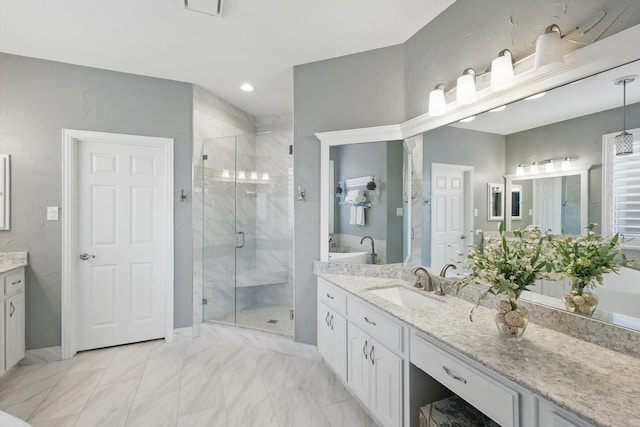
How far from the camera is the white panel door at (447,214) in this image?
1973mm

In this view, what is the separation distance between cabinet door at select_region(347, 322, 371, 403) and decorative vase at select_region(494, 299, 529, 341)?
80 centimetres

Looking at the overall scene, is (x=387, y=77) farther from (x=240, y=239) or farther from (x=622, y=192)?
(x=240, y=239)

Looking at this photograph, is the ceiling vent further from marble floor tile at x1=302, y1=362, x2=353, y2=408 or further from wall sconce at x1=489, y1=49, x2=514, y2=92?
marble floor tile at x1=302, y1=362, x2=353, y2=408

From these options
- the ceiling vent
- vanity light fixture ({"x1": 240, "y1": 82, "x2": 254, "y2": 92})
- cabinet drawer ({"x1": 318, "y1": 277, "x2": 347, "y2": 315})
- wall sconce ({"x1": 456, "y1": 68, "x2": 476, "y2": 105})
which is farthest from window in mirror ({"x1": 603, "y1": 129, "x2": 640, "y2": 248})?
vanity light fixture ({"x1": 240, "y1": 82, "x2": 254, "y2": 92})

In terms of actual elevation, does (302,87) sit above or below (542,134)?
above

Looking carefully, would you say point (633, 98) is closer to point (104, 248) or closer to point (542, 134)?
point (542, 134)

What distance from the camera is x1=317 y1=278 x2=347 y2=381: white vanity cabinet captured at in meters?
2.15

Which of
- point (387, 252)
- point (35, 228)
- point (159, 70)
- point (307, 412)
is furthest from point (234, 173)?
point (307, 412)

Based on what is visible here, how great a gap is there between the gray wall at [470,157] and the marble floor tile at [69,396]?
106 inches

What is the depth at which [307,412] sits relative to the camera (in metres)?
2.03

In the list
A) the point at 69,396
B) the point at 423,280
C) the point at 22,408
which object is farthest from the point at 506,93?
the point at 22,408

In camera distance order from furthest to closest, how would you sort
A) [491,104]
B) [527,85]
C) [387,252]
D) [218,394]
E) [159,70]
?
[159,70], [387,252], [218,394], [491,104], [527,85]

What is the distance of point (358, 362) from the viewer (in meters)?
1.96

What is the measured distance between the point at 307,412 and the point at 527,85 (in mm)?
2332
